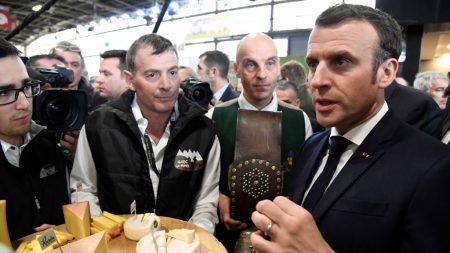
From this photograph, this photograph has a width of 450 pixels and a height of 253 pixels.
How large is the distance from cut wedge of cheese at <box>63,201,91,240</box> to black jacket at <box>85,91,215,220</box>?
1.27 feet

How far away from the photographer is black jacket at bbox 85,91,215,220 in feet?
5.13

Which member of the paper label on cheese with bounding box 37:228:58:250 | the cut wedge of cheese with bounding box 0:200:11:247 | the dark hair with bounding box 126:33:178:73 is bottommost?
the paper label on cheese with bounding box 37:228:58:250

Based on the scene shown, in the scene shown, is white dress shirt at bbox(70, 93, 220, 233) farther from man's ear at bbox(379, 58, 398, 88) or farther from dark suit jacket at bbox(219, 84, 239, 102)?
dark suit jacket at bbox(219, 84, 239, 102)

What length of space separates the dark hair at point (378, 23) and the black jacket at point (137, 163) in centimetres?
86

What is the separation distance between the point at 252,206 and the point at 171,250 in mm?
472

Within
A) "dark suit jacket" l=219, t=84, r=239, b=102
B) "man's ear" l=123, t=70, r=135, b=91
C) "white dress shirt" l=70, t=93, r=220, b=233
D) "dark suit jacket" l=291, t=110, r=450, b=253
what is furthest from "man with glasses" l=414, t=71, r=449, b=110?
"man's ear" l=123, t=70, r=135, b=91

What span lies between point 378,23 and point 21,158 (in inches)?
55.1

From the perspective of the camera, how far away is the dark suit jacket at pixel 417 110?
4.90 ft

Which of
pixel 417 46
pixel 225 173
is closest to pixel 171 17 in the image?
pixel 417 46

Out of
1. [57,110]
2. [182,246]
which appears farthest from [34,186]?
[182,246]

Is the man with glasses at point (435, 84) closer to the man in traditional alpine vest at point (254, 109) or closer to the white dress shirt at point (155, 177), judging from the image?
the man in traditional alpine vest at point (254, 109)

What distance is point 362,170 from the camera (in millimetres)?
940

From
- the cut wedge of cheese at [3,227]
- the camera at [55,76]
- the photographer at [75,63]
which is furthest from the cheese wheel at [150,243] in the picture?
the photographer at [75,63]

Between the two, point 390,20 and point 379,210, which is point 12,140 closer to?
point 379,210
